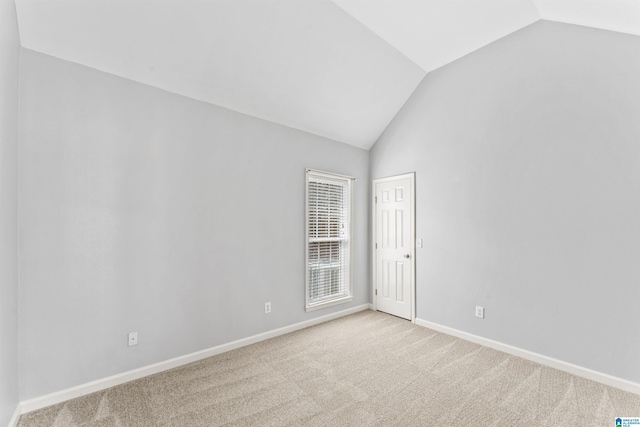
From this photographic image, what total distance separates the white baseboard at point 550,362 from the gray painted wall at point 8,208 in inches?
158

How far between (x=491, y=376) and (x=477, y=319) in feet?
2.74

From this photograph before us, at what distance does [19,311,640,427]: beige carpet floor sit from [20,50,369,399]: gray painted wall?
331 millimetres

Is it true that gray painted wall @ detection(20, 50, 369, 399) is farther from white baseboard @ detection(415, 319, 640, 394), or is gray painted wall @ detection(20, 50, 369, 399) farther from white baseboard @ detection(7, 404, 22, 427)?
white baseboard @ detection(415, 319, 640, 394)

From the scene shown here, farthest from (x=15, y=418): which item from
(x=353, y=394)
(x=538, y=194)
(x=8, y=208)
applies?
(x=538, y=194)

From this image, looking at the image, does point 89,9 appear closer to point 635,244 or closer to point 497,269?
point 497,269

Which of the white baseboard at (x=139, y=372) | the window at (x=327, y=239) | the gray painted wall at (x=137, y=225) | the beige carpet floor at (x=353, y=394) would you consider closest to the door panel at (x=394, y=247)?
the window at (x=327, y=239)

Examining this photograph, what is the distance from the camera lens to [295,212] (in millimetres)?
3662

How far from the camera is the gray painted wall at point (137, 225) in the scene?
2.12m

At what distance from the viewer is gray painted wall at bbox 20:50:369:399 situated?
2.12 m

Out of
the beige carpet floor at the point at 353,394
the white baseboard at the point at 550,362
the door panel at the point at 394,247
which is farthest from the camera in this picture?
the door panel at the point at 394,247

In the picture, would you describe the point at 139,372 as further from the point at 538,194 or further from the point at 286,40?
the point at 538,194

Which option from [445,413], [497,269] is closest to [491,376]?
[445,413]

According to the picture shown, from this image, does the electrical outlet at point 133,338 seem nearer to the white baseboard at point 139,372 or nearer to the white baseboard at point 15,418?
the white baseboard at point 139,372

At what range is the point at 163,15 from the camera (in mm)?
2217
